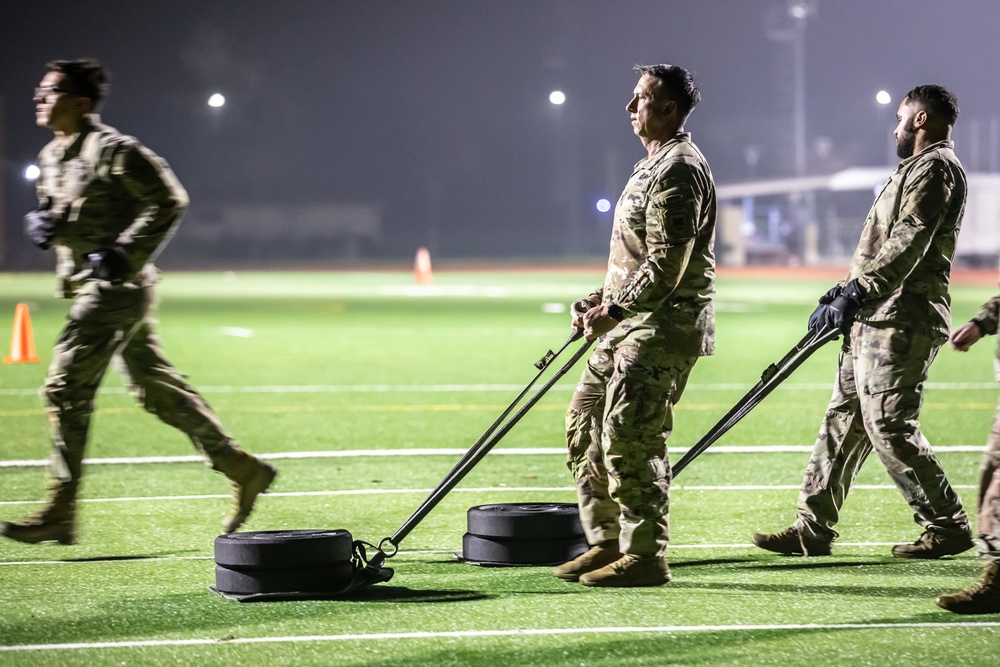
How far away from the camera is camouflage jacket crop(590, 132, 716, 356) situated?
555 cm

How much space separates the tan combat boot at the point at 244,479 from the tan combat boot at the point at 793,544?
2.30 m

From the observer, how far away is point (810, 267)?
199 feet

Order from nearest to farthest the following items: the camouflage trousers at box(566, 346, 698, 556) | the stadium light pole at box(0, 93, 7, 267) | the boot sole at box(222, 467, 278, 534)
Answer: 1. the camouflage trousers at box(566, 346, 698, 556)
2. the boot sole at box(222, 467, 278, 534)
3. the stadium light pole at box(0, 93, 7, 267)

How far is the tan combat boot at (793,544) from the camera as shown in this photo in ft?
21.2

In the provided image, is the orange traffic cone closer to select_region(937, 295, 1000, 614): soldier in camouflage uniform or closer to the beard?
the beard

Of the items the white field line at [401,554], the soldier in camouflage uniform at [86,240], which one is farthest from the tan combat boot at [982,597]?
the soldier in camouflage uniform at [86,240]

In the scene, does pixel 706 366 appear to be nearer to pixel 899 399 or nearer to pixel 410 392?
pixel 410 392

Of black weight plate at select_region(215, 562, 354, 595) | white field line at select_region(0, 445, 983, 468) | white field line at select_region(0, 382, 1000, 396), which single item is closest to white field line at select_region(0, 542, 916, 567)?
black weight plate at select_region(215, 562, 354, 595)

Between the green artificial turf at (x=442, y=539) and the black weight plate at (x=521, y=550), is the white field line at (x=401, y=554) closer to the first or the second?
the green artificial turf at (x=442, y=539)

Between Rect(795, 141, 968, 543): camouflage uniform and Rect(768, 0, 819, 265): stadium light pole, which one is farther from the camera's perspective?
Rect(768, 0, 819, 265): stadium light pole

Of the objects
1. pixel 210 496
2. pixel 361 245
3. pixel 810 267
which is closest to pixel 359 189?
pixel 361 245

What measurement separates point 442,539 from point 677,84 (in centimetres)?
249

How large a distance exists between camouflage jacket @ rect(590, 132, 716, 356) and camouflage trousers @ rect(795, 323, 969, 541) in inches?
31.1

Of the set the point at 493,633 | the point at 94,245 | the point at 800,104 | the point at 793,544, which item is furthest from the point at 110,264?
the point at 800,104
